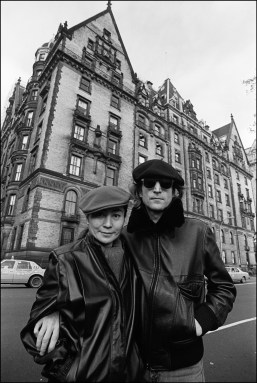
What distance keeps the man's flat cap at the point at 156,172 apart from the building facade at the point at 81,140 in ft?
38.3

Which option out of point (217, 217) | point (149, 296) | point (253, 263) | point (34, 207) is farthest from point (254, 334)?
point (253, 263)

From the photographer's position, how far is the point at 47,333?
1.17 meters

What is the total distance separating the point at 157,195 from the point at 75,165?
18130 mm

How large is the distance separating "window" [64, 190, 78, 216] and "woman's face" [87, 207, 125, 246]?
16432 mm

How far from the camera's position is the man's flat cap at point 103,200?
1468 mm

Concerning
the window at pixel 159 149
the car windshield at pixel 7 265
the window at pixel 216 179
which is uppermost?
the window at pixel 159 149

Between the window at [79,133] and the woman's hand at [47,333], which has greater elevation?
the window at [79,133]

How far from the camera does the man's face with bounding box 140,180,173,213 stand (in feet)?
5.67

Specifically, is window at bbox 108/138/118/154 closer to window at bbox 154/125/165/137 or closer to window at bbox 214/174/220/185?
window at bbox 154/125/165/137

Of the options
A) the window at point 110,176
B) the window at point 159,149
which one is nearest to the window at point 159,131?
the window at point 159,149

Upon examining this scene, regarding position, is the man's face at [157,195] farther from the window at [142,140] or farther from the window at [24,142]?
the window at [142,140]

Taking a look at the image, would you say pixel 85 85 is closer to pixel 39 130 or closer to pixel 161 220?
pixel 39 130

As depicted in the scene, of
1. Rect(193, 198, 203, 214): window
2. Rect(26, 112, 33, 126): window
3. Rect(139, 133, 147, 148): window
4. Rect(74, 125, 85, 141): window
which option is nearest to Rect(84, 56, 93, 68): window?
Rect(74, 125, 85, 141): window

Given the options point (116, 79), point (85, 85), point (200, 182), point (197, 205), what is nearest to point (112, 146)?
point (85, 85)
